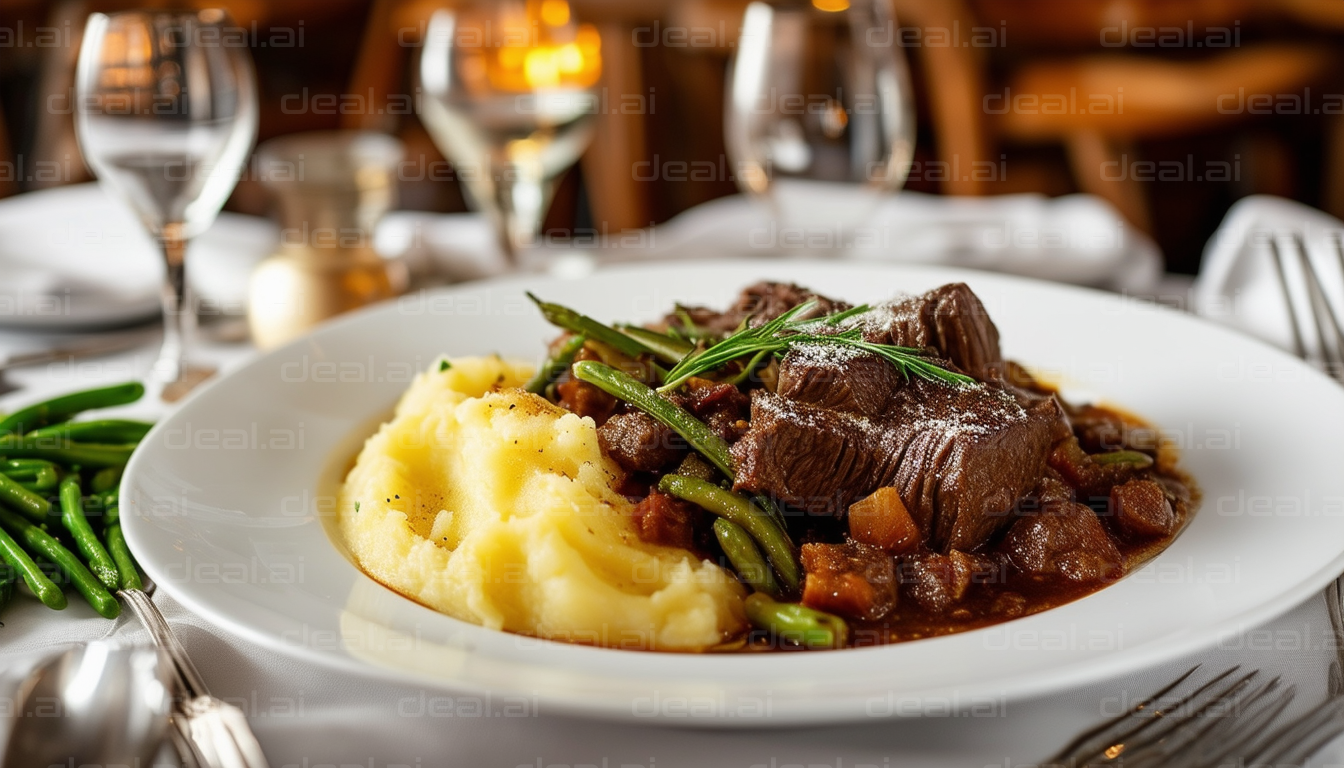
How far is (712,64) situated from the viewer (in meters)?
9.80

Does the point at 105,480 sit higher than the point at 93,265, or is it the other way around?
the point at 93,265

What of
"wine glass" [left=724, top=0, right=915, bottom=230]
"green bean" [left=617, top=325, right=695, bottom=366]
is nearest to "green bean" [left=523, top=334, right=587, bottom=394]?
"green bean" [left=617, top=325, right=695, bottom=366]

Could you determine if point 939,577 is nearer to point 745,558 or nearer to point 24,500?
point 745,558

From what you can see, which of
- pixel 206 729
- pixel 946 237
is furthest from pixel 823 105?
pixel 206 729

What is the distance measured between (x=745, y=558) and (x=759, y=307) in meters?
A: 1.10

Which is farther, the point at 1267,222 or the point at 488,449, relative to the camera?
the point at 1267,222

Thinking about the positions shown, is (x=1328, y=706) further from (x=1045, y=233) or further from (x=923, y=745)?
(x=1045, y=233)

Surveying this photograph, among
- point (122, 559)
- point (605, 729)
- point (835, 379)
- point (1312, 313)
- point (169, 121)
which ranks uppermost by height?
point (169, 121)

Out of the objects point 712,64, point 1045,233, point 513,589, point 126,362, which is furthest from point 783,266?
point 712,64

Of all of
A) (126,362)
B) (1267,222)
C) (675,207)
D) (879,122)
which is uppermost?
(879,122)

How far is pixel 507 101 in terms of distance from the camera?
578 cm

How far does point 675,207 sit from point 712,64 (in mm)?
1773

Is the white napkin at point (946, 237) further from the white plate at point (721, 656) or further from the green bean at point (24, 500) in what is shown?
the green bean at point (24, 500)

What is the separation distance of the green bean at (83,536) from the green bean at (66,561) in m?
0.02
